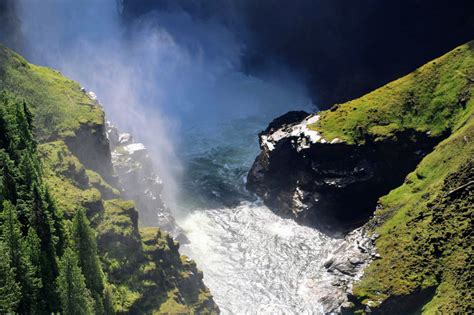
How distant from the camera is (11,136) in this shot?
12050 centimetres

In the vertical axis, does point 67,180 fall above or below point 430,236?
above

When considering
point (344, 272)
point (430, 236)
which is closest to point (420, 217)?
point (430, 236)

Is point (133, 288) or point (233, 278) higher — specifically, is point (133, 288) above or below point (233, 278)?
below

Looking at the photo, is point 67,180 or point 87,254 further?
point 67,180

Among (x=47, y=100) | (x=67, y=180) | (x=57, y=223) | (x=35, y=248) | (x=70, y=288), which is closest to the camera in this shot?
(x=70, y=288)

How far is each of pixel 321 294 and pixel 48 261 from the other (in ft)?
293

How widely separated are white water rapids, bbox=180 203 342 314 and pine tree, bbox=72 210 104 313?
188ft

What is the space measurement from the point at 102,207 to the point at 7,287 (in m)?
62.0

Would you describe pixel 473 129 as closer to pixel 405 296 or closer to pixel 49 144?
pixel 405 296

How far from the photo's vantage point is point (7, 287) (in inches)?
3388

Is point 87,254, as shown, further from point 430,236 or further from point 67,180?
point 430,236

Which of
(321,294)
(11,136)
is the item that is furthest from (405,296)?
(11,136)

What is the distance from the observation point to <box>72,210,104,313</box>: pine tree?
360 ft

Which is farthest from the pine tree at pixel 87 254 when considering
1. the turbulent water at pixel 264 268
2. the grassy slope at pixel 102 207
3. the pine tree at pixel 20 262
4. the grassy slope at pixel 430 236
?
the grassy slope at pixel 430 236
